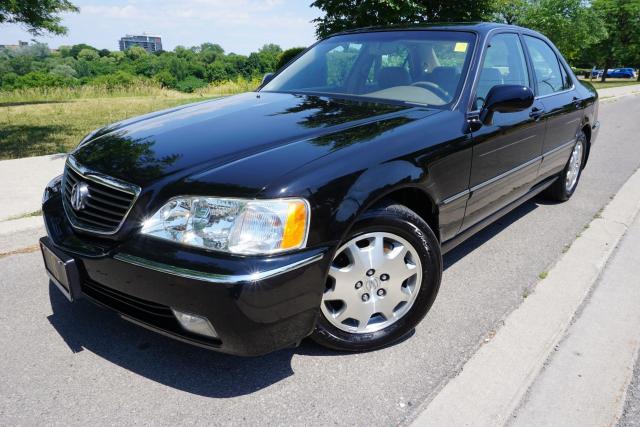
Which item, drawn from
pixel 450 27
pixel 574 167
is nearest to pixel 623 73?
pixel 574 167

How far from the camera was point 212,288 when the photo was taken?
185cm

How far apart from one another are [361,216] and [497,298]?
1.38 meters

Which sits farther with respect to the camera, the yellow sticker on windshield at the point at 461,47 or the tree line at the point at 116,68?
the tree line at the point at 116,68

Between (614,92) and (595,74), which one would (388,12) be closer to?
(614,92)

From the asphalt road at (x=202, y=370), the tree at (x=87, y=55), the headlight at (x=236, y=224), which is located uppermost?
the tree at (x=87, y=55)

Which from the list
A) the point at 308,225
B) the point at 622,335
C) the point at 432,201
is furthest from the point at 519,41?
the point at 308,225

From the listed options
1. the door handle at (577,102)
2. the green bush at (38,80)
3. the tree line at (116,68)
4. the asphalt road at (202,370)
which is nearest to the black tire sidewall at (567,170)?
the door handle at (577,102)

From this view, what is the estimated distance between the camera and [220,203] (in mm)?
1920

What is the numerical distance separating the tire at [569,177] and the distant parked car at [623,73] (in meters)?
63.6

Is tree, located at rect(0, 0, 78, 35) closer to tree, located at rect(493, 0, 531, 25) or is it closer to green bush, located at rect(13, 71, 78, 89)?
green bush, located at rect(13, 71, 78, 89)

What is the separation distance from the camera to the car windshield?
3113 millimetres

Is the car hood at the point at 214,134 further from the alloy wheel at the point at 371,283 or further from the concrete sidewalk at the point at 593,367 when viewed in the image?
the concrete sidewalk at the point at 593,367

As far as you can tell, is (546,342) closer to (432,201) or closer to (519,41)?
(432,201)

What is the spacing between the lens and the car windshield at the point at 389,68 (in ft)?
10.2
